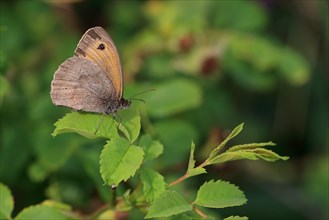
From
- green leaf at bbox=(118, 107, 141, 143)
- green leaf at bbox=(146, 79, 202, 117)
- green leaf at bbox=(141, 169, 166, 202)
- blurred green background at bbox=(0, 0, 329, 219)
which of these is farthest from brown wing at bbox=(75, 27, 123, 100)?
green leaf at bbox=(146, 79, 202, 117)

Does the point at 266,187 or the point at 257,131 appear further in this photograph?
the point at 257,131

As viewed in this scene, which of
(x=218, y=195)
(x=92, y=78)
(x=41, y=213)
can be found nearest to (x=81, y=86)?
(x=92, y=78)

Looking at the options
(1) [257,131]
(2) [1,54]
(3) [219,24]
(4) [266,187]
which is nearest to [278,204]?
(4) [266,187]

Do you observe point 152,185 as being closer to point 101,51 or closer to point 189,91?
point 101,51

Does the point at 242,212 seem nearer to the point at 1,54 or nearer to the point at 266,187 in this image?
the point at 266,187

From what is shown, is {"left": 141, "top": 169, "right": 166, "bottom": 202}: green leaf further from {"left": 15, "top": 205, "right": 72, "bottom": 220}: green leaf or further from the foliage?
{"left": 15, "top": 205, "right": 72, "bottom": 220}: green leaf

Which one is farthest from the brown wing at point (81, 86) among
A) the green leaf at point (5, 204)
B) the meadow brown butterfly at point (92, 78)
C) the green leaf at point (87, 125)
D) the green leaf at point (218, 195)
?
the green leaf at point (218, 195)
